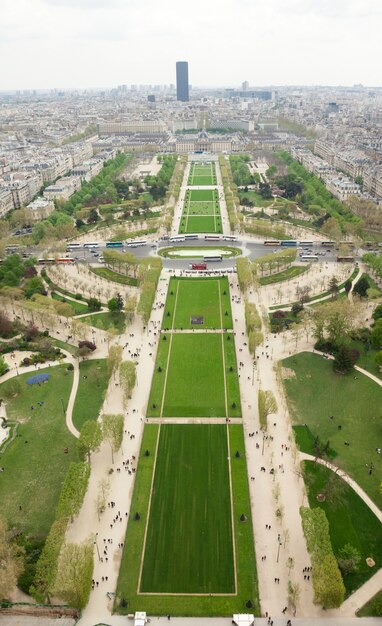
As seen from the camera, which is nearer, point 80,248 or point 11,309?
point 11,309

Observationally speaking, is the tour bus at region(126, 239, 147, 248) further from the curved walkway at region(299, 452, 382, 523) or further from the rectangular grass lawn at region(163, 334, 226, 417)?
the curved walkway at region(299, 452, 382, 523)

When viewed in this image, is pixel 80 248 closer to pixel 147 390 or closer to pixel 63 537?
pixel 147 390

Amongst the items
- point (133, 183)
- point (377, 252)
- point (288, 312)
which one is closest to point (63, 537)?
point (288, 312)

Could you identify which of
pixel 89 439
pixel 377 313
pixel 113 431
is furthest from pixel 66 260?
pixel 377 313

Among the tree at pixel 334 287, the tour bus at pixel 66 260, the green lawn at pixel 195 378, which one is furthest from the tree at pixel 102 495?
the tour bus at pixel 66 260

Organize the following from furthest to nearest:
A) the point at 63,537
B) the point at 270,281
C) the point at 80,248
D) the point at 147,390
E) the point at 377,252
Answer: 1. the point at 80,248
2. the point at 377,252
3. the point at 270,281
4. the point at 147,390
5. the point at 63,537

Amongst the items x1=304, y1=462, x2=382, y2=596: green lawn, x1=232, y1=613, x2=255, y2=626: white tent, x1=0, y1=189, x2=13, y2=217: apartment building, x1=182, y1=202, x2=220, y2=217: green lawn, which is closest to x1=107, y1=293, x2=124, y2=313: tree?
x1=304, y1=462, x2=382, y2=596: green lawn
